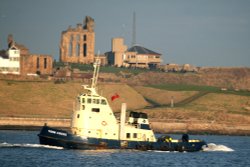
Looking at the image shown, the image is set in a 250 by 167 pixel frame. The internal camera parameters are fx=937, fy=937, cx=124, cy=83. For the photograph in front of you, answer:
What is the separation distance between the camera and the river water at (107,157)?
3009 inches

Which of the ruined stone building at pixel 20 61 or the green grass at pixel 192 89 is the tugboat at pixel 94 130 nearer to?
the ruined stone building at pixel 20 61

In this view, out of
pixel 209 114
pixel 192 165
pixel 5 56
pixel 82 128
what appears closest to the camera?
pixel 192 165

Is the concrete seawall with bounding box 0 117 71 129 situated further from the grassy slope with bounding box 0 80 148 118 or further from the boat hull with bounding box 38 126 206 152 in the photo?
the boat hull with bounding box 38 126 206 152

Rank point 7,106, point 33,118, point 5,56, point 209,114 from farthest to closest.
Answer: point 5,56 → point 209,114 → point 7,106 → point 33,118

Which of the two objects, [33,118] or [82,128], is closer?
[82,128]

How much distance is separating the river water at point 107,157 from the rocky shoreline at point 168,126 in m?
21.8

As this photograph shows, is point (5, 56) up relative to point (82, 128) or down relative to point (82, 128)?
up

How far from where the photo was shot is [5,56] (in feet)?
525

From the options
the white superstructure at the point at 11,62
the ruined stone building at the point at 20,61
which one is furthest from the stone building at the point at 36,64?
the white superstructure at the point at 11,62

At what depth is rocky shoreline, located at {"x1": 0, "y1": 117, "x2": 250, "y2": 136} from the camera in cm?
11975

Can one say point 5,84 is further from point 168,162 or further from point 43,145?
point 168,162

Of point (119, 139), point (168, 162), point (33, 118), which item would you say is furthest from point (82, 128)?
point (33, 118)

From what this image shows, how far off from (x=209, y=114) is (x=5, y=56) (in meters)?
40.0

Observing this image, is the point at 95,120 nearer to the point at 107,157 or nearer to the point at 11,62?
the point at 107,157
